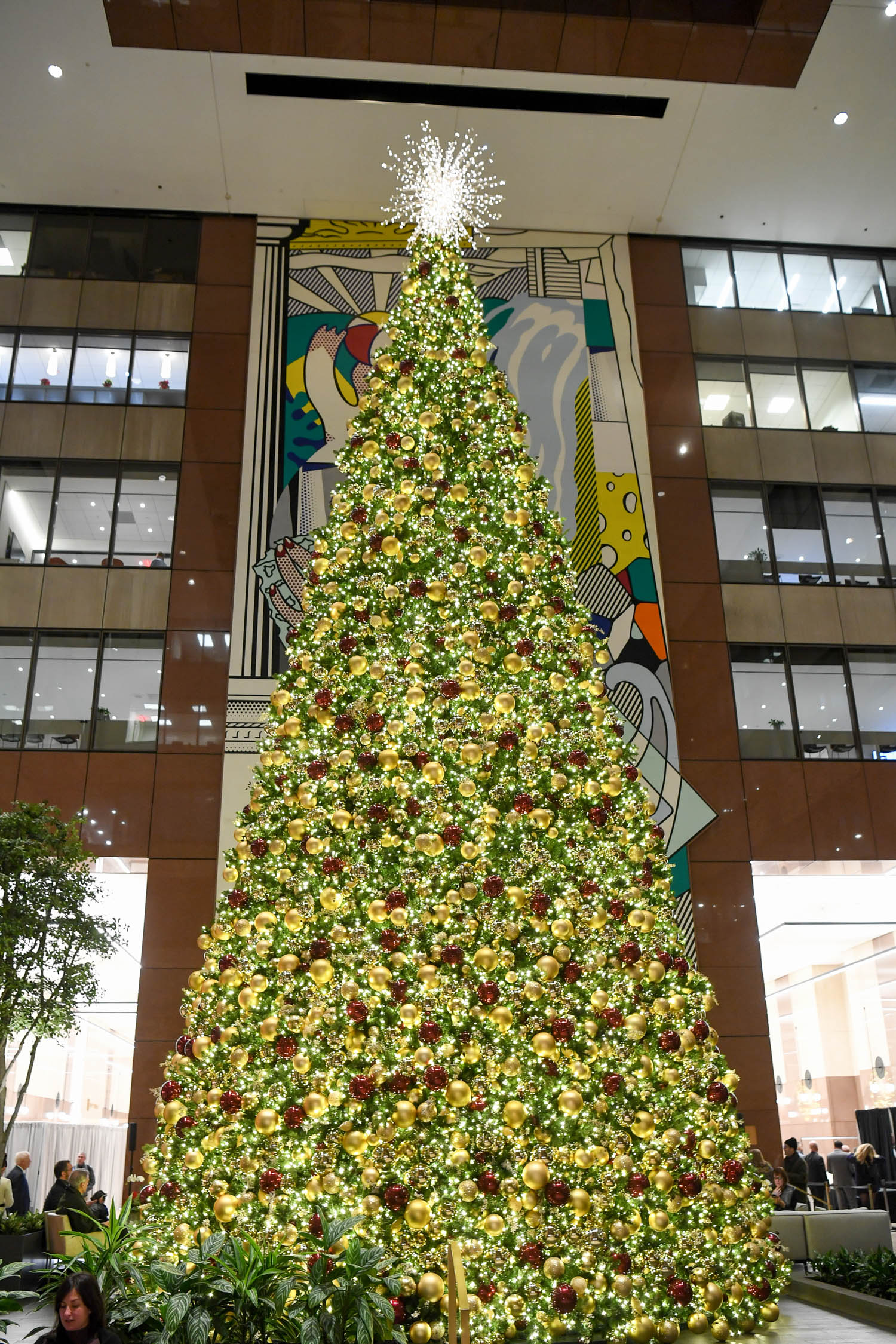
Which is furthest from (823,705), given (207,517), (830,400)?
(207,517)

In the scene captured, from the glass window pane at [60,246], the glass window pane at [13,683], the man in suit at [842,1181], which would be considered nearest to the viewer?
the man in suit at [842,1181]

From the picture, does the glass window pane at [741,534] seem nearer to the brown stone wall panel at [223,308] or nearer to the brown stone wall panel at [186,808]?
the brown stone wall panel at [223,308]

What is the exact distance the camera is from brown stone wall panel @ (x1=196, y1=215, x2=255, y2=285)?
16.8m

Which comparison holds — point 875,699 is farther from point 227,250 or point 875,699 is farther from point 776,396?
point 227,250

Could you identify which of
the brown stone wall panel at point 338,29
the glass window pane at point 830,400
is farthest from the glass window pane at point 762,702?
the brown stone wall panel at point 338,29

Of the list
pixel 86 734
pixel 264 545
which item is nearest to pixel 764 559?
pixel 264 545

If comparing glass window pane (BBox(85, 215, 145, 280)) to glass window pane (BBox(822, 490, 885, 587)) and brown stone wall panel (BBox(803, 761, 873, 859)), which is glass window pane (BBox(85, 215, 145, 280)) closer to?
glass window pane (BBox(822, 490, 885, 587))

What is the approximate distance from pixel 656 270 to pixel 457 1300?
673 inches

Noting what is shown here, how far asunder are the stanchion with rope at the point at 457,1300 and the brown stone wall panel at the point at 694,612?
12027 mm

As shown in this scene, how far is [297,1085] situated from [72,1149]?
10539 mm

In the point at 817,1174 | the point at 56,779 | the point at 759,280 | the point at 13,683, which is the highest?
the point at 759,280

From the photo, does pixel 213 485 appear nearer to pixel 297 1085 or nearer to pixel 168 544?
pixel 168 544

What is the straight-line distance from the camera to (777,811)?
48.0 ft

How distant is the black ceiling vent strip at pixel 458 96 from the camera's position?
1522 cm
